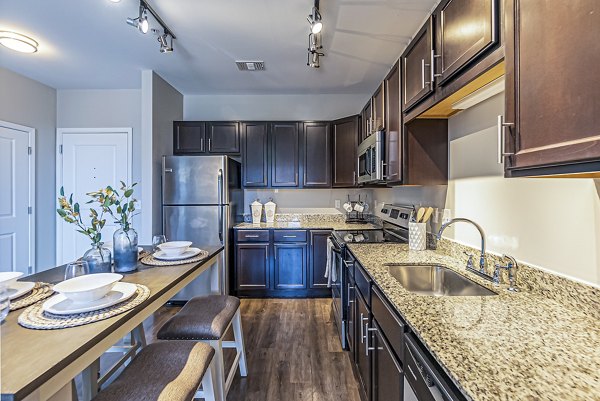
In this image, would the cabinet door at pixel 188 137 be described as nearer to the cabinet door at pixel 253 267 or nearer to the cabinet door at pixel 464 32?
the cabinet door at pixel 253 267

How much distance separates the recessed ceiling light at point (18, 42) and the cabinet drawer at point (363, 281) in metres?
3.46

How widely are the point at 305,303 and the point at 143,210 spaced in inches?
84.6

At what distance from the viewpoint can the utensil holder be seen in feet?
7.14

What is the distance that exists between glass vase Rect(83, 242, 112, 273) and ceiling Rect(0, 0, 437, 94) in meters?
1.77

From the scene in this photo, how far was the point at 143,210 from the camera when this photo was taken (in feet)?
11.1

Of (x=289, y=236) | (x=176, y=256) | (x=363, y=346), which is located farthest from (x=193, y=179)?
(x=363, y=346)

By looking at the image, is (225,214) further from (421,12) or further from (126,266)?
(421,12)

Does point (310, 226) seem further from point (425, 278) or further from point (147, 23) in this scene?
point (147, 23)

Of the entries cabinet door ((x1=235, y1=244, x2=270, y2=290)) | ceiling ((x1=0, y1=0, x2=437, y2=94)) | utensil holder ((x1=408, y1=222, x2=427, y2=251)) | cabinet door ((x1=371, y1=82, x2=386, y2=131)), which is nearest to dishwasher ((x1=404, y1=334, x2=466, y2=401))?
utensil holder ((x1=408, y1=222, x2=427, y2=251))

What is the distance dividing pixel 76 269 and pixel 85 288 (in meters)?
0.35

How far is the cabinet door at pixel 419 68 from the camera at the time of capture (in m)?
1.62

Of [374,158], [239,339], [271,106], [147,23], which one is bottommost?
[239,339]

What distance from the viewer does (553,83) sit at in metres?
0.81

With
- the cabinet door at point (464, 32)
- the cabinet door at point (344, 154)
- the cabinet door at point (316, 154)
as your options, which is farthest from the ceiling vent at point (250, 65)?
the cabinet door at point (464, 32)
